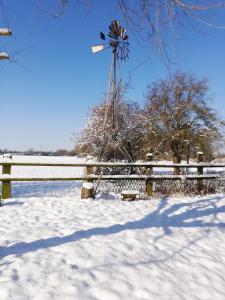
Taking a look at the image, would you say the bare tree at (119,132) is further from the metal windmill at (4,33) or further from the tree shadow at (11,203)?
the metal windmill at (4,33)

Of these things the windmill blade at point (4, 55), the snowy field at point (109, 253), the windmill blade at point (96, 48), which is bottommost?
the snowy field at point (109, 253)

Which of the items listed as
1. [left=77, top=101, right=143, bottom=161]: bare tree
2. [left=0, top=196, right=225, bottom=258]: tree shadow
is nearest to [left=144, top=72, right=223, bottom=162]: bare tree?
[left=77, top=101, right=143, bottom=161]: bare tree

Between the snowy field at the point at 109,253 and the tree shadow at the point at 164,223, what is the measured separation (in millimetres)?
13

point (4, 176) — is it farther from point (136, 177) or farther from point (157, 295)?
point (157, 295)

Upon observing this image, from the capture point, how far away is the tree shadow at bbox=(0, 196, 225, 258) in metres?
4.45

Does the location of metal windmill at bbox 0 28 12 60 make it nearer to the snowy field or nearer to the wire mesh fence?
the snowy field

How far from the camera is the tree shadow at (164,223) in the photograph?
175 inches

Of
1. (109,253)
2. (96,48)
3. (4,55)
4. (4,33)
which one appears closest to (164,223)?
(109,253)

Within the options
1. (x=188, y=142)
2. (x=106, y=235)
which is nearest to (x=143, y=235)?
(x=106, y=235)

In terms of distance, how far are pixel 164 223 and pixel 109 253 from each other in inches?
87.1

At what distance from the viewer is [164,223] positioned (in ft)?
20.7

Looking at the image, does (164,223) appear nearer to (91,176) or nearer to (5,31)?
(91,176)

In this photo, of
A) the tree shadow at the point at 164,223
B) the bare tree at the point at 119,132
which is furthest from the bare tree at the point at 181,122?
the tree shadow at the point at 164,223

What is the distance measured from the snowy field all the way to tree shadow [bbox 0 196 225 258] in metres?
0.01
